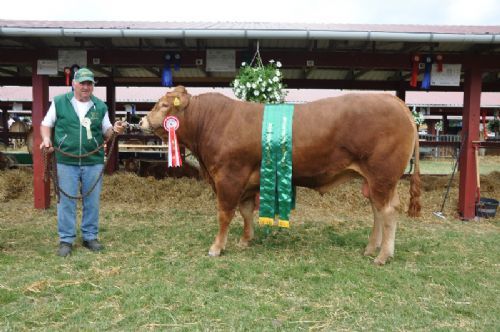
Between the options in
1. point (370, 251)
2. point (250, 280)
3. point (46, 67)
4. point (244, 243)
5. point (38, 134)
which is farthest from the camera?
point (38, 134)

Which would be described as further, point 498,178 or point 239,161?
point 498,178

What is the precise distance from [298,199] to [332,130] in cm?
364

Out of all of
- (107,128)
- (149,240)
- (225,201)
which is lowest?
(149,240)

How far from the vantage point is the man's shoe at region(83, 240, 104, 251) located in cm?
495

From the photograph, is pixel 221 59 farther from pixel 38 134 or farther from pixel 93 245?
pixel 93 245

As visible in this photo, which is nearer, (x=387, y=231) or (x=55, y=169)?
(x=387, y=231)

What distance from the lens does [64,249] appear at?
4746mm

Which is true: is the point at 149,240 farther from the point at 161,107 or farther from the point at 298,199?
the point at 298,199

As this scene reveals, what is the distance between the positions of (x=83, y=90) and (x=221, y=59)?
262cm

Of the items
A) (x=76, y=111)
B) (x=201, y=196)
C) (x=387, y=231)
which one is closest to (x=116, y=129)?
(x=76, y=111)

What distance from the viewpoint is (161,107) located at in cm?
502

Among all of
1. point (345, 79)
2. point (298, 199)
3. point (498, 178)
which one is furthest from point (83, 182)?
point (498, 178)

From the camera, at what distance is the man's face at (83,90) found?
4707 millimetres

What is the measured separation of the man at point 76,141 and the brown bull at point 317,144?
0.59 meters
